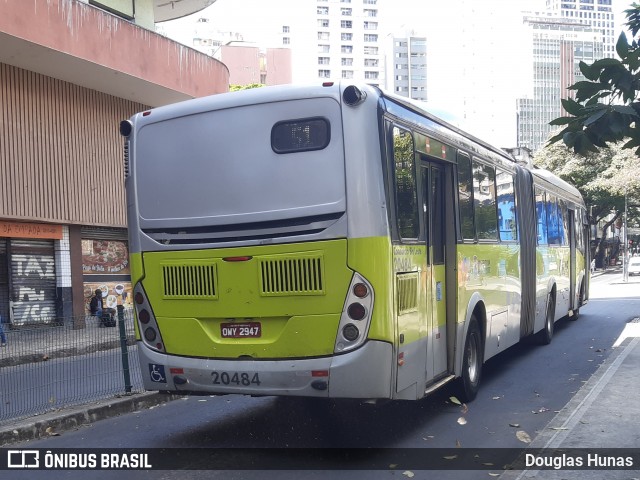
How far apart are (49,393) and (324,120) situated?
504 cm

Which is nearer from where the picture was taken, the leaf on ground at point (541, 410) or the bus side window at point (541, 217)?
the leaf on ground at point (541, 410)

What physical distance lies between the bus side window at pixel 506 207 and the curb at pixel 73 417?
522 centimetres

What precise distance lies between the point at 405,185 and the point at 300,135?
1113 mm

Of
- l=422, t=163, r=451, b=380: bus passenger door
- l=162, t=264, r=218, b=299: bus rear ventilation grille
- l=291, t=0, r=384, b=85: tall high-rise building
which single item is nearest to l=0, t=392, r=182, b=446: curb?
l=162, t=264, r=218, b=299: bus rear ventilation grille

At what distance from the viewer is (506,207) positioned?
35.7 feet

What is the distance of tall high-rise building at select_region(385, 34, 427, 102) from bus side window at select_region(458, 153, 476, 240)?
143 m

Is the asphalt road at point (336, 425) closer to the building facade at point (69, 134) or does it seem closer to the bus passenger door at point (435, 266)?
the bus passenger door at point (435, 266)

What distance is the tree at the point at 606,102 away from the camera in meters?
5.17

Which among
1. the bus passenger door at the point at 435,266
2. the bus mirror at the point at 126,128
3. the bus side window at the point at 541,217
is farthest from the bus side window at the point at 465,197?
the bus side window at the point at 541,217

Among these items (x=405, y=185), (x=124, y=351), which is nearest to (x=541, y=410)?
(x=405, y=185)

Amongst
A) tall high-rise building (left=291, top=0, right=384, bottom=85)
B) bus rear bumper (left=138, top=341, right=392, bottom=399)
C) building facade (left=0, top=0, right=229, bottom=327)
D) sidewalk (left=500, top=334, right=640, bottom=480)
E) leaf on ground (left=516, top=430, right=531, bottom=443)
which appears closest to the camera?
sidewalk (left=500, top=334, right=640, bottom=480)

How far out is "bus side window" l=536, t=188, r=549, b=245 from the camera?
1335cm

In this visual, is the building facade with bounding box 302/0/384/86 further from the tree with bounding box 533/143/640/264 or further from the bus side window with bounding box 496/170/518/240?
the bus side window with bounding box 496/170/518/240

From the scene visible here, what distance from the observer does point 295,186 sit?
643 cm
